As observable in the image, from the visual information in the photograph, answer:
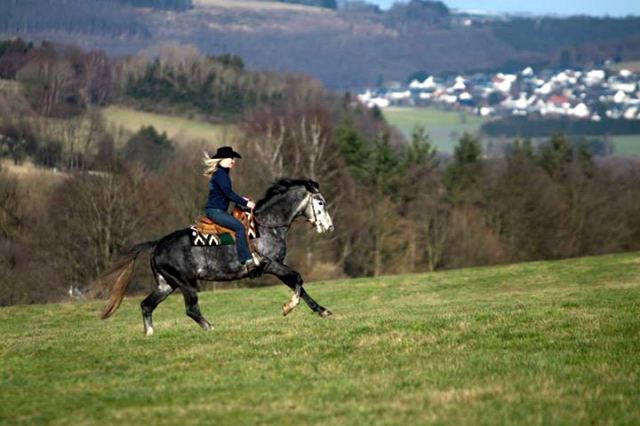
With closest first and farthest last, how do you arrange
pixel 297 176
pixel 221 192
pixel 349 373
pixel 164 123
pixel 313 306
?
pixel 349 373 → pixel 221 192 → pixel 313 306 → pixel 297 176 → pixel 164 123

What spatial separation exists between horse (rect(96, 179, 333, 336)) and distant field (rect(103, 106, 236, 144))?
360ft

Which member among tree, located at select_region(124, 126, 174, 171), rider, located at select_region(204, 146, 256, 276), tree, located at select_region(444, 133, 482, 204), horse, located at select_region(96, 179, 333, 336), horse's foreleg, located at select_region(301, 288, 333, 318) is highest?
rider, located at select_region(204, 146, 256, 276)

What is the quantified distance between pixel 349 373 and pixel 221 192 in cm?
664

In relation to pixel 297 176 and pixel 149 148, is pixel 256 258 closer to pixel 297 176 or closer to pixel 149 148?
pixel 297 176

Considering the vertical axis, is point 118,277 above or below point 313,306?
above

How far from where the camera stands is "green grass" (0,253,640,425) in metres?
13.7

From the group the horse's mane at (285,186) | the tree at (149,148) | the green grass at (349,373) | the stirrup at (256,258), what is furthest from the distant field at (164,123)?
the green grass at (349,373)

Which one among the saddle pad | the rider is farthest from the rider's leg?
the saddle pad

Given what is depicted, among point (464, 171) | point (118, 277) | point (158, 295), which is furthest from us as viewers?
point (464, 171)

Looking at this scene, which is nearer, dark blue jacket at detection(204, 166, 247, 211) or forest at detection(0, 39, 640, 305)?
dark blue jacket at detection(204, 166, 247, 211)

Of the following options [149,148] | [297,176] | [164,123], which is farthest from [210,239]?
[164,123]

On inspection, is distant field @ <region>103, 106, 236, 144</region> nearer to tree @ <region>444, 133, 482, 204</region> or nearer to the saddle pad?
tree @ <region>444, 133, 482, 204</region>

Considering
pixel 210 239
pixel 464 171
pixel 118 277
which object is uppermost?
pixel 210 239

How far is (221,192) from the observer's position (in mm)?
21922
